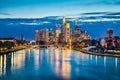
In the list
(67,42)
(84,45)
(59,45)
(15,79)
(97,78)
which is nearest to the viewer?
(15,79)

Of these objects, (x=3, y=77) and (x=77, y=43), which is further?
(x=77, y=43)

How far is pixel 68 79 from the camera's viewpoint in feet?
37.0

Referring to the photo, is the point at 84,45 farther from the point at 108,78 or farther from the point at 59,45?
the point at 108,78

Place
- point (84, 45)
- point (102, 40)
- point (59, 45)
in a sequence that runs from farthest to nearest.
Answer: point (59, 45), point (84, 45), point (102, 40)

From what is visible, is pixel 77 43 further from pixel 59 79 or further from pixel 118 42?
pixel 59 79

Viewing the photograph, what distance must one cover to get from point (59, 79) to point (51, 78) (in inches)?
18.2

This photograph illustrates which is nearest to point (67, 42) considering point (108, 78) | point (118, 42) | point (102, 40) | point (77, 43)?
point (77, 43)

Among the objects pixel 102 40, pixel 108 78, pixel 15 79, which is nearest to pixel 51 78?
pixel 15 79

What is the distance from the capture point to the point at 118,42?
120 ft

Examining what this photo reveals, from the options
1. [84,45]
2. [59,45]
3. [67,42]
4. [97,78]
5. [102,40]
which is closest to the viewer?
[97,78]

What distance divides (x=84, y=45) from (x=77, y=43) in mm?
2705

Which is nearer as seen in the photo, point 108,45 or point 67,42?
point 108,45

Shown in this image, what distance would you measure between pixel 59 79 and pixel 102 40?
29561 millimetres

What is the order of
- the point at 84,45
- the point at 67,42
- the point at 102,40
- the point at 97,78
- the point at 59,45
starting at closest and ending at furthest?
the point at 97,78 < the point at 102,40 < the point at 84,45 < the point at 67,42 < the point at 59,45
